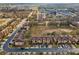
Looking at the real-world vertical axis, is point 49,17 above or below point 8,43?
above

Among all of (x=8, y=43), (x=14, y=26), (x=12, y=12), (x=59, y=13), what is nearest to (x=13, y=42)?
(x=8, y=43)

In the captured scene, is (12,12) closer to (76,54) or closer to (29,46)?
(29,46)

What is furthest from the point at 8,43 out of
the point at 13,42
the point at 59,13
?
the point at 59,13

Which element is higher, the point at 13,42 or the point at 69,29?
the point at 69,29

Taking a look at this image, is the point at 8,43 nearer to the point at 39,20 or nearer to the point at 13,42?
the point at 13,42

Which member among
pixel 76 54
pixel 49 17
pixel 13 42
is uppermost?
pixel 49 17

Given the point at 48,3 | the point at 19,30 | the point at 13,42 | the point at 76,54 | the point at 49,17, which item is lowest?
the point at 76,54
